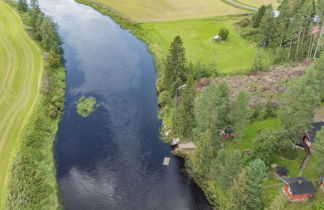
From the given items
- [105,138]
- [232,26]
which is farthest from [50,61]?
[232,26]

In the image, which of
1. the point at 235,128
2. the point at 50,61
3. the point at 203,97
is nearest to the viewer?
the point at 203,97

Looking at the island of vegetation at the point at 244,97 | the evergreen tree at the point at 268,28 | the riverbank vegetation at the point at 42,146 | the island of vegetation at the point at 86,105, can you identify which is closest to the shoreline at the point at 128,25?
the island of vegetation at the point at 244,97

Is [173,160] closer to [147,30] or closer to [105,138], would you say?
[105,138]

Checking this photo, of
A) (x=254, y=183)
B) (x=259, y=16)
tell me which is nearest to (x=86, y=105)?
(x=254, y=183)

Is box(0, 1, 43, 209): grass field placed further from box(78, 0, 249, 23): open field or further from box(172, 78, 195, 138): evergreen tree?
box(78, 0, 249, 23): open field

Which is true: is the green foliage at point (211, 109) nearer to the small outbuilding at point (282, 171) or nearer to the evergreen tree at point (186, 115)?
the evergreen tree at point (186, 115)
